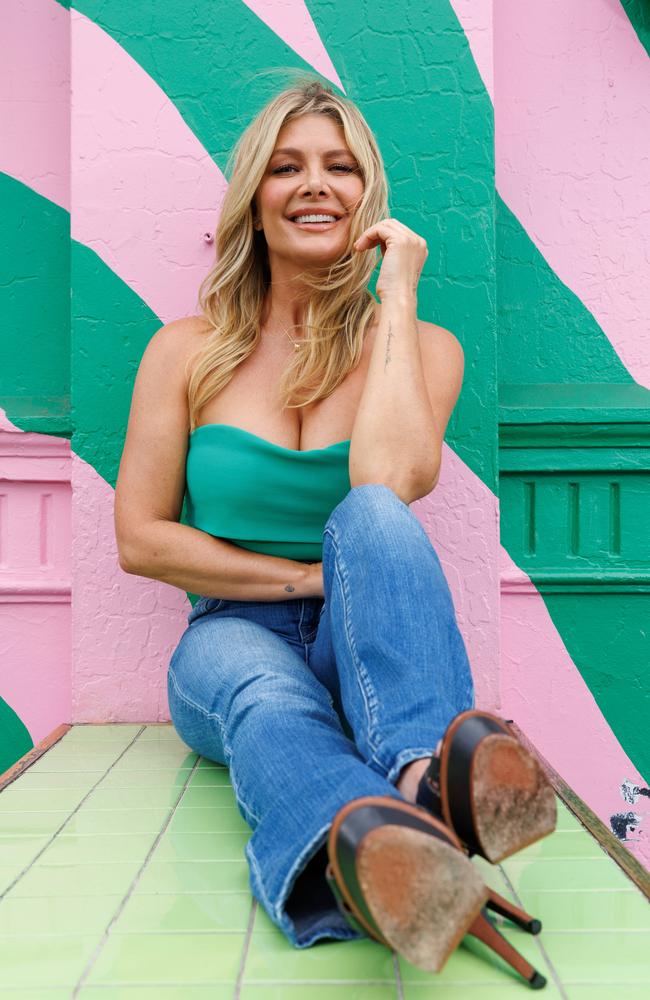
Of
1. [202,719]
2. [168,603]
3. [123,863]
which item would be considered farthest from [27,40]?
[123,863]

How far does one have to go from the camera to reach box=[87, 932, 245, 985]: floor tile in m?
1.08

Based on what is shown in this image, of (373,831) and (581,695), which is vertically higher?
(373,831)

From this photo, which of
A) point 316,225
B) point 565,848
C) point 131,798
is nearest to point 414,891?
point 565,848

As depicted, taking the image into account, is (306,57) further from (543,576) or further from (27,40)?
(543,576)

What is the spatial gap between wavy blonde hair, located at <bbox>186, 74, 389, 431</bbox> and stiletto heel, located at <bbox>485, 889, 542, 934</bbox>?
3.52ft

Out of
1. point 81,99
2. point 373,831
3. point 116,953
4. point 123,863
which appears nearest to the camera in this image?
point 373,831

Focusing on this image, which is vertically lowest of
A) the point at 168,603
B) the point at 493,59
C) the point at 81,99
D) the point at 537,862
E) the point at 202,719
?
the point at 537,862

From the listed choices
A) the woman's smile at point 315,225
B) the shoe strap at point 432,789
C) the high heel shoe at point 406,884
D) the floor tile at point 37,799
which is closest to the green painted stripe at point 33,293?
the woman's smile at point 315,225

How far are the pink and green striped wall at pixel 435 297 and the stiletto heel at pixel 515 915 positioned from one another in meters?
1.12

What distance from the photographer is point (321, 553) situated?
189cm

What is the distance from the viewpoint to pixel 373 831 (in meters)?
0.93

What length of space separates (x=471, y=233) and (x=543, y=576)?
35.4 inches

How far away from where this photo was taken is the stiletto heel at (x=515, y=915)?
3.77ft

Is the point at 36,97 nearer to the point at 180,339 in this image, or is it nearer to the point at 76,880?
the point at 180,339
